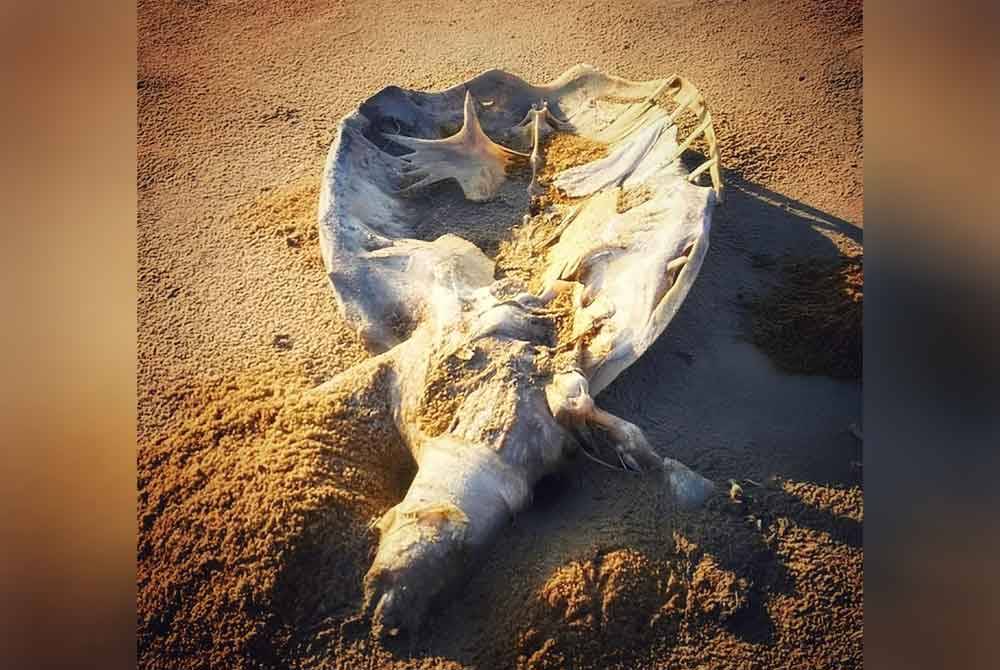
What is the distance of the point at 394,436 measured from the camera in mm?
1506

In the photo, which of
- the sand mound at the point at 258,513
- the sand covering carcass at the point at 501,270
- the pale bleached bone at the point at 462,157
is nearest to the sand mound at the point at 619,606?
the sand covering carcass at the point at 501,270

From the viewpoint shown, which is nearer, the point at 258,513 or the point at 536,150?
the point at 258,513

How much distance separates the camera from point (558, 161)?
1936 mm

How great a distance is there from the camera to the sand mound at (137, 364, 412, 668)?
1386 mm

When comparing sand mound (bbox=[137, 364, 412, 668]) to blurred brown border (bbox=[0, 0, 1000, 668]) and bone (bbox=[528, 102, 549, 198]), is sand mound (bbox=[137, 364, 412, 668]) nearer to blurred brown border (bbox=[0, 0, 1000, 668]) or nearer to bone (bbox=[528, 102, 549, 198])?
blurred brown border (bbox=[0, 0, 1000, 668])

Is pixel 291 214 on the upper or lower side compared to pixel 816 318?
upper

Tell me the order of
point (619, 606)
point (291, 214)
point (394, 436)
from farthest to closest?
point (291, 214)
point (394, 436)
point (619, 606)

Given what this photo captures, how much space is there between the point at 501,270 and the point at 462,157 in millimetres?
341

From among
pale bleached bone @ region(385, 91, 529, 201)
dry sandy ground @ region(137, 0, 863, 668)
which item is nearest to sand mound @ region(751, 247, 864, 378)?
dry sandy ground @ region(137, 0, 863, 668)
